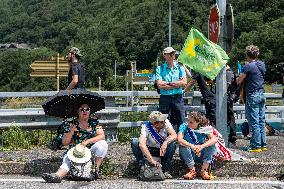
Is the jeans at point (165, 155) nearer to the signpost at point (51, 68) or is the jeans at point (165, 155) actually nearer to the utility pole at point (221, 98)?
the utility pole at point (221, 98)

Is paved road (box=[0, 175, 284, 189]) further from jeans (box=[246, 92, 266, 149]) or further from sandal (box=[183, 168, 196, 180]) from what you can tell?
jeans (box=[246, 92, 266, 149])

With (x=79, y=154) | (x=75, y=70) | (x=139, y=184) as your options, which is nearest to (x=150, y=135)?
(x=139, y=184)

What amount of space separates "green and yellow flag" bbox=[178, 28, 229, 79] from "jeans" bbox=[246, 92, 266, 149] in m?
1.15

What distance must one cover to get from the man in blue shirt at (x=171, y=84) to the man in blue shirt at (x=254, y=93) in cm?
111

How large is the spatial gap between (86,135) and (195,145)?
1.50m

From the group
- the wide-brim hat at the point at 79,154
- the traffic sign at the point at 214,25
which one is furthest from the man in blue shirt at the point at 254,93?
the wide-brim hat at the point at 79,154

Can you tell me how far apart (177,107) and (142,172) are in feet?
6.12

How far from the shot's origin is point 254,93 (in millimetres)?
9117

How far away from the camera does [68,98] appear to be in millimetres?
7754

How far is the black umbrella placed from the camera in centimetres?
771

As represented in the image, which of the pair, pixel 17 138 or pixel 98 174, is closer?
pixel 98 174

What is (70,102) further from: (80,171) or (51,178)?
(51,178)

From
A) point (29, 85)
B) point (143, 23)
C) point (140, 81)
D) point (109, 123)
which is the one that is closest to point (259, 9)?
point (143, 23)

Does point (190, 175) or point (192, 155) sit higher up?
point (192, 155)
